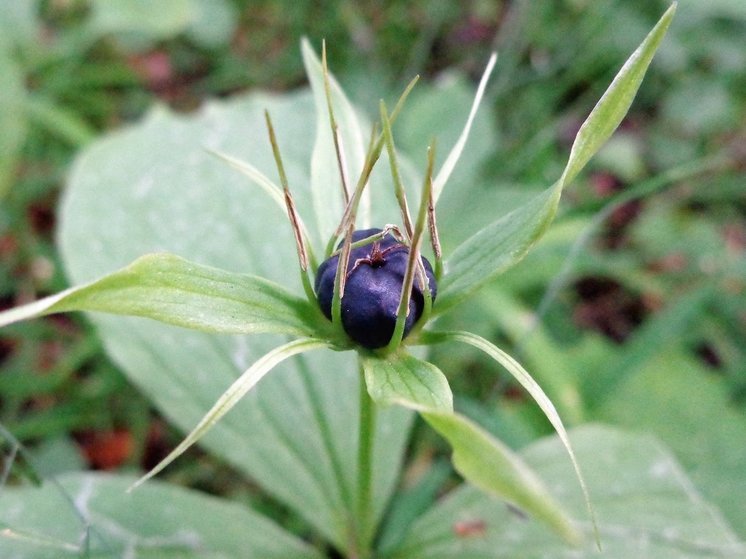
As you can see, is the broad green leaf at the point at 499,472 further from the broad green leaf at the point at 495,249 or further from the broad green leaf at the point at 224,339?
the broad green leaf at the point at 224,339

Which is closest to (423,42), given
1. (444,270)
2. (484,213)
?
(484,213)

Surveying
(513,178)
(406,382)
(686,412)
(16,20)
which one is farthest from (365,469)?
(16,20)

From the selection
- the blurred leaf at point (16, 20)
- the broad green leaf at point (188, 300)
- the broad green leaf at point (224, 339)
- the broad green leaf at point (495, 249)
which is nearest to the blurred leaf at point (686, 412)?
the broad green leaf at point (224, 339)

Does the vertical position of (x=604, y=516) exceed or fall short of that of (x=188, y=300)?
it falls short

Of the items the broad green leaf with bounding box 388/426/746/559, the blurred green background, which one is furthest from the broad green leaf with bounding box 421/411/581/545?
the blurred green background

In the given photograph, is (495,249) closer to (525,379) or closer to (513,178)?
(525,379)

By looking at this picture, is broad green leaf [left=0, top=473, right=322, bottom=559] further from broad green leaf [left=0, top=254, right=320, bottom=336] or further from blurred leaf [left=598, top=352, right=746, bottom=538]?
blurred leaf [left=598, top=352, right=746, bottom=538]
